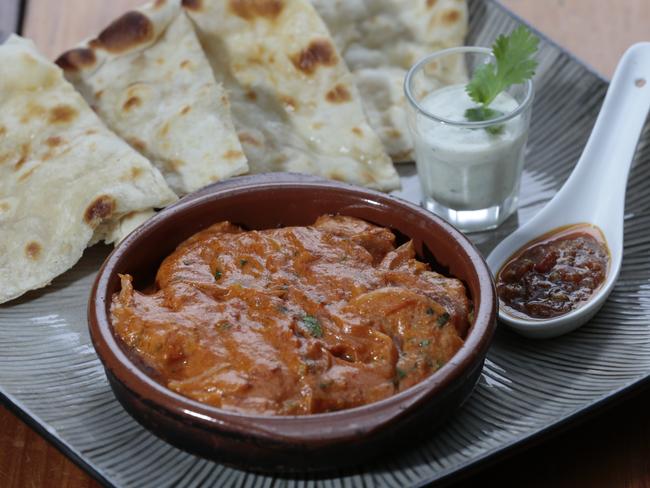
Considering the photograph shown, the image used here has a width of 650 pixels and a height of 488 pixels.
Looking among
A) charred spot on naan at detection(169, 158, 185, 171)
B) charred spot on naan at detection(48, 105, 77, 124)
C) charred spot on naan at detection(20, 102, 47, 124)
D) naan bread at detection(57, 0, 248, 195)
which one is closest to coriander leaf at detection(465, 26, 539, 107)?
naan bread at detection(57, 0, 248, 195)

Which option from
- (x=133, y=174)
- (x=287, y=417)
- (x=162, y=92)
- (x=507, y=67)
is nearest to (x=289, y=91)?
(x=162, y=92)

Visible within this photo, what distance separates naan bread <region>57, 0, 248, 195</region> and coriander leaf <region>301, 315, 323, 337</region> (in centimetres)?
116

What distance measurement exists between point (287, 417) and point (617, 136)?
2.03m

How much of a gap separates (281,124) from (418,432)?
189 centimetres

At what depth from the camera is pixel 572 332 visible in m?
3.24

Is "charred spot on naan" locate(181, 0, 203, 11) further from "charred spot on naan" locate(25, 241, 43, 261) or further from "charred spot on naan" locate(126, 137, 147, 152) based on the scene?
"charred spot on naan" locate(25, 241, 43, 261)

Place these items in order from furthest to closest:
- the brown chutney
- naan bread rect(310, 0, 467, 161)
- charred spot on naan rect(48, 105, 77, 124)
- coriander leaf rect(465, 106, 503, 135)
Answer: naan bread rect(310, 0, 467, 161) < charred spot on naan rect(48, 105, 77, 124) < coriander leaf rect(465, 106, 503, 135) < the brown chutney

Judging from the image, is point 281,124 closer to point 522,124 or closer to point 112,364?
point 522,124

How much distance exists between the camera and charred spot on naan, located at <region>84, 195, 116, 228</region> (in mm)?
3508

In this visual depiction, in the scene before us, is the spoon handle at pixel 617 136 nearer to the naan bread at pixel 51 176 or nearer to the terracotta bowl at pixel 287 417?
the terracotta bowl at pixel 287 417

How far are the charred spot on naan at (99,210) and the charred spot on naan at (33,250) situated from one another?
20 centimetres

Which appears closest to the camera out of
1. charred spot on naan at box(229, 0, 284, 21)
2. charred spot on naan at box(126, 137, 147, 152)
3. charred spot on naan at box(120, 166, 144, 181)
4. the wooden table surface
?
the wooden table surface

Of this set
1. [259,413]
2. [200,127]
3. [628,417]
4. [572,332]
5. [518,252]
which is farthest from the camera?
[200,127]

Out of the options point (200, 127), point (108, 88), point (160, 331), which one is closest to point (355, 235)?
point (160, 331)
